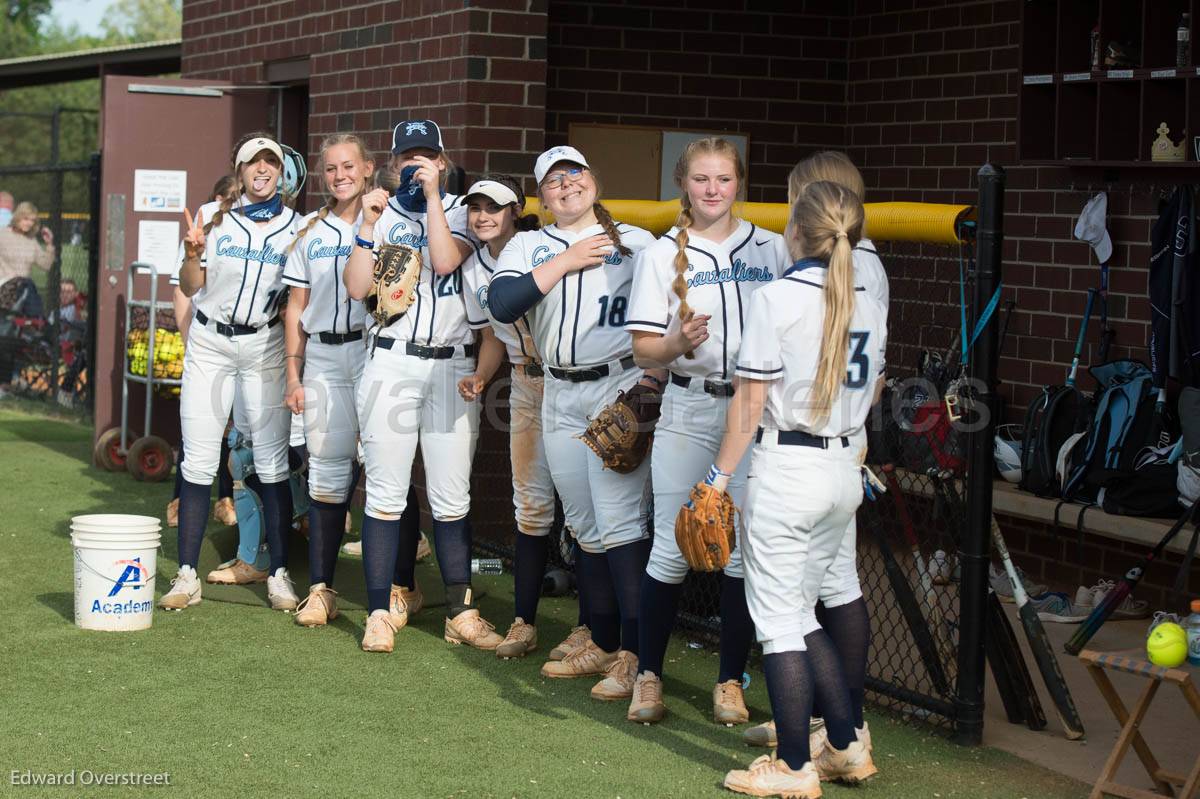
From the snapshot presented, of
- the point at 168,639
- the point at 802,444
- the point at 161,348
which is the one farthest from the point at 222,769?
the point at 161,348

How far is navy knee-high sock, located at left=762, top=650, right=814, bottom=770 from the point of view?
4344 mm

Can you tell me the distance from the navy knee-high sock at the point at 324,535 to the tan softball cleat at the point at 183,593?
562 mm

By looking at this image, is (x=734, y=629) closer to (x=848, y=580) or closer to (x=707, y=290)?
(x=848, y=580)

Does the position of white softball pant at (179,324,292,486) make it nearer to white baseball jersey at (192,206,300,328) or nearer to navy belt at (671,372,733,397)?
white baseball jersey at (192,206,300,328)

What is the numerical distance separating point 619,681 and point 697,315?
1415 mm

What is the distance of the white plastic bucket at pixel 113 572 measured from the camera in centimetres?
606

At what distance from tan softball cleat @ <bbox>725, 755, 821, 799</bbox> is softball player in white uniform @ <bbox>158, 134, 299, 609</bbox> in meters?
2.76

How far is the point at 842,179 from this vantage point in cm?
461

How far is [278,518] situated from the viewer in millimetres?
6785

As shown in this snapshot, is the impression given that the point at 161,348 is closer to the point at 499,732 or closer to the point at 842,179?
the point at 499,732

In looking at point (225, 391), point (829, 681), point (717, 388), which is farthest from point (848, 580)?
point (225, 391)

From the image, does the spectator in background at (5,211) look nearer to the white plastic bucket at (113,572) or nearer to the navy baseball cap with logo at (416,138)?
the white plastic bucket at (113,572)

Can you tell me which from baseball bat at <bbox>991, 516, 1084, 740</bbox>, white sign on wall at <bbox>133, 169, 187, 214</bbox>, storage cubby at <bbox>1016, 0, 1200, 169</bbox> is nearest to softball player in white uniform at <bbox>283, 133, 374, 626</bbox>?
baseball bat at <bbox>991, 516, 1084, 740</bbox>

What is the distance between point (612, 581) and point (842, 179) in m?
1.80
